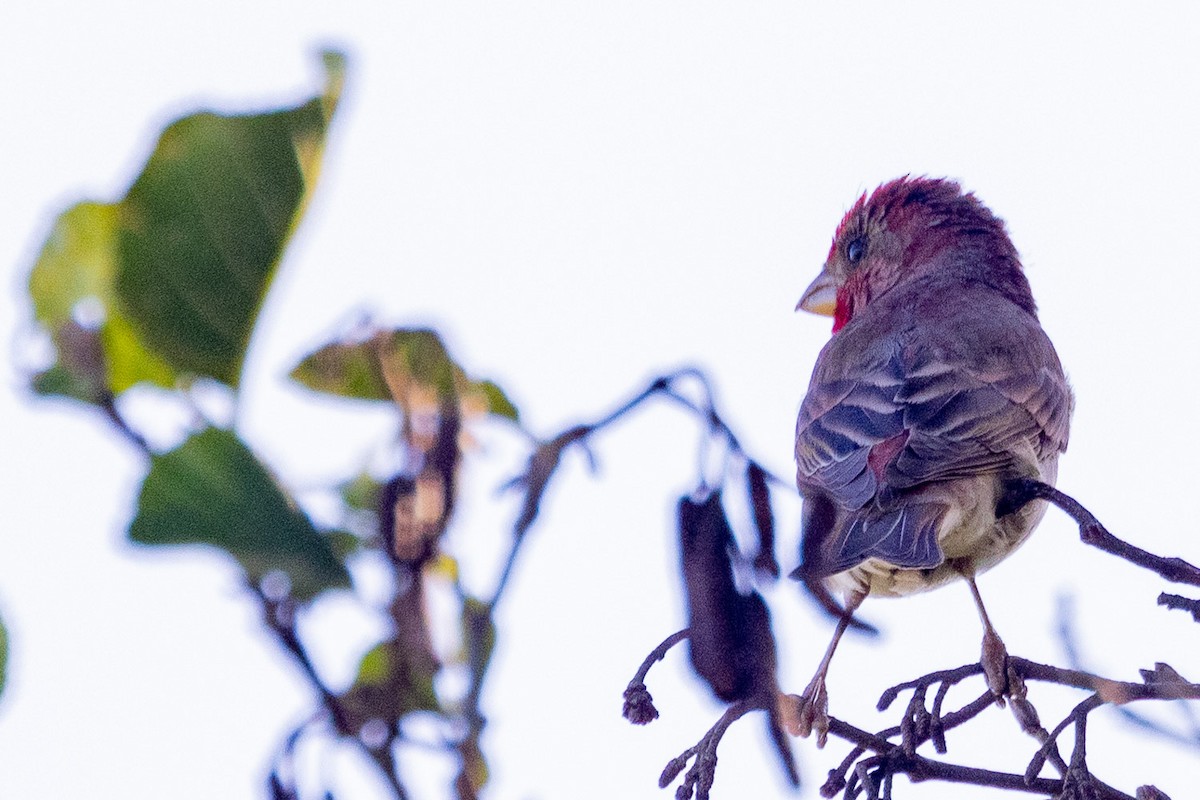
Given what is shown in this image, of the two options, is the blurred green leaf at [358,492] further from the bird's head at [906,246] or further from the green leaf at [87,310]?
the bird's head at [906,246]

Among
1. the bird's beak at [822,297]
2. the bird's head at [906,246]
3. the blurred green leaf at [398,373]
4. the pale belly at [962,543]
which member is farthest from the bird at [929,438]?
the blurred green leaf at [398,373]

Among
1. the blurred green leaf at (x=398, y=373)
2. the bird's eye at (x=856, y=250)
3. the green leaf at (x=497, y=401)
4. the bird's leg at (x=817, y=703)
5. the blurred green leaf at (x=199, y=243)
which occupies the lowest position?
the bird's leg at (x=817, y=703)

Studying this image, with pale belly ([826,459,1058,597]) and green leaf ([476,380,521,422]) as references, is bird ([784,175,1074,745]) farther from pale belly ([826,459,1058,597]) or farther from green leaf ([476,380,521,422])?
green leaf ([476,380,521,422])

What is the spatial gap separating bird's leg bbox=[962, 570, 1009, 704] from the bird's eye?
8.50ft

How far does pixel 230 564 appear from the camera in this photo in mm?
1203

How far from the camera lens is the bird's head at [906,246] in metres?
6.82

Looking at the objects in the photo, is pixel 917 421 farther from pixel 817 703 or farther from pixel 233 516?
pixel 233 516

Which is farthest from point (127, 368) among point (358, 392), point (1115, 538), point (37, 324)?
point (1115, 538)

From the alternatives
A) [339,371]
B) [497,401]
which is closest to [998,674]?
[497,401]

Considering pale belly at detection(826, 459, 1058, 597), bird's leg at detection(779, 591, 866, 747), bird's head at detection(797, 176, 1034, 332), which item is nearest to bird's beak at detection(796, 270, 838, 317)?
bird's head at detection(797, 176, 1034, 332)

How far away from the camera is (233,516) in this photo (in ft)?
4.03

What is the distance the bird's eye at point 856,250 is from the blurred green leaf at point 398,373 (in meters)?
5.64

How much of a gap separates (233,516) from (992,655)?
314 centimetres

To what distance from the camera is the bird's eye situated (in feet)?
23.1
